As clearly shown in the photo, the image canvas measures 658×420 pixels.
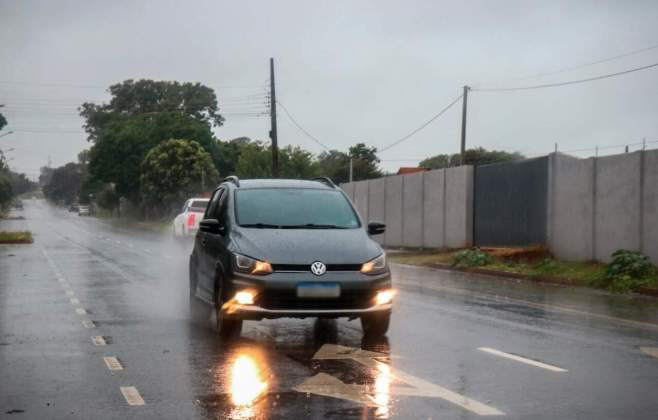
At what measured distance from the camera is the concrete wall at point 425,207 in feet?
98.1

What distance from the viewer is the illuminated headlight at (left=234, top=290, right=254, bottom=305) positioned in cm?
998

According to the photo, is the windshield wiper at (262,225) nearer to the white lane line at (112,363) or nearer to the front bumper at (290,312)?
the front bumper at (290,312)

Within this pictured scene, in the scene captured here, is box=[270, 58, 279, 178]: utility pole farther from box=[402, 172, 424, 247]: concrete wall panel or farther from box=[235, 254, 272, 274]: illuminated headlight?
box=[235, 254, 272, 274]: illuminated headlight

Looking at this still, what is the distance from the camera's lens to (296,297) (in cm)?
984

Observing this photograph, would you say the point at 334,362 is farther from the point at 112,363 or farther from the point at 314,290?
the point at 112,363

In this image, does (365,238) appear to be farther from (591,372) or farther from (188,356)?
(591,372)

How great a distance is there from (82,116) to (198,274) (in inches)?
4139

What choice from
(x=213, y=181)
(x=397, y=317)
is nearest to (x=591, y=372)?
(x=397, y=317)

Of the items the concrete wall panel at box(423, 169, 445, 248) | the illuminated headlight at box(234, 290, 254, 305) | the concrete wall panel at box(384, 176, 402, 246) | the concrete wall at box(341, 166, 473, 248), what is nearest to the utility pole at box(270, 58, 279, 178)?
the concrete wall at box(341, 166, 473, 248)

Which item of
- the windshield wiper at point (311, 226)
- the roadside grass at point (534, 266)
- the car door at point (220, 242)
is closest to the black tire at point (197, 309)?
the car door at point (220, 242)

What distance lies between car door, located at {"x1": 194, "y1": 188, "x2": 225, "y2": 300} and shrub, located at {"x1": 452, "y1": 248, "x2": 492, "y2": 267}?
520 inches

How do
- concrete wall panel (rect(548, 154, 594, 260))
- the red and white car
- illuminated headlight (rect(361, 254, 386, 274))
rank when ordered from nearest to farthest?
illuminated headlight (rect(361, 254, 386, 274)), concrete wall panel (rect(548, 154, 594, 260)), the red and white car

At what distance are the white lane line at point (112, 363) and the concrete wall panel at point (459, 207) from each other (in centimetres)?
2129

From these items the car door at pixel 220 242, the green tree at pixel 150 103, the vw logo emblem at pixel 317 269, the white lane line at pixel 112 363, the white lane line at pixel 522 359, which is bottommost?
the white lane line at pixel 112 363
